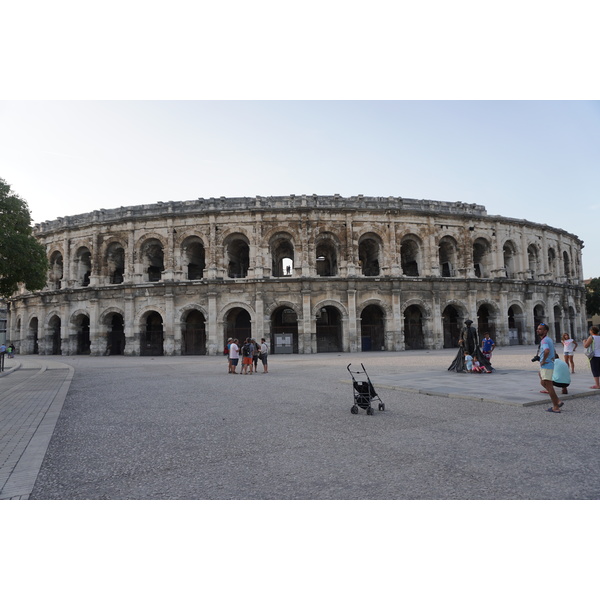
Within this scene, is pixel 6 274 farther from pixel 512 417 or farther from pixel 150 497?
pixel 512 417

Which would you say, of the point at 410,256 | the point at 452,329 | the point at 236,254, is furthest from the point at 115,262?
the point at 452,329

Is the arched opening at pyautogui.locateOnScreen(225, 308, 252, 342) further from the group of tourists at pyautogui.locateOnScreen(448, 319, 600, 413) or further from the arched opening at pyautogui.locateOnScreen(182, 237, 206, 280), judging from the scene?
the group of tourists at pyautogui.locateOnScreen(448, 319, 600, 413)

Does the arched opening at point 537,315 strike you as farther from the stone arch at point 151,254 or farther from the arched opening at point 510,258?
the stone arch at point 151,254

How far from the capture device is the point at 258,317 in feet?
83.3

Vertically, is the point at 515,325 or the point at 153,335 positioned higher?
the point at 515,325

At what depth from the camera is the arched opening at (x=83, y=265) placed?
29.3 metres

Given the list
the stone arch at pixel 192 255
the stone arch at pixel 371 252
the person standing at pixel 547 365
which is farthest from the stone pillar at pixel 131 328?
the person standing at pixel 547 365

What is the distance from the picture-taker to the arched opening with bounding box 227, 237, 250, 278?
28577 mm

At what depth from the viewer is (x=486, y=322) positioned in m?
30.3

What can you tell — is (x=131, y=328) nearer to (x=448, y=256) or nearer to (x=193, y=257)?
(x=193, y=257)

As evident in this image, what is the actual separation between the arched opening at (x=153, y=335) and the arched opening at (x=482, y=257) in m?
25.4

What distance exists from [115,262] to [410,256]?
23.0m

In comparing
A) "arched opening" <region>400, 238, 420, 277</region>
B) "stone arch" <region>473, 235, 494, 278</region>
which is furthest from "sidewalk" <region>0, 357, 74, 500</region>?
"stone arch" <region>473, 235, 494, 278</region>

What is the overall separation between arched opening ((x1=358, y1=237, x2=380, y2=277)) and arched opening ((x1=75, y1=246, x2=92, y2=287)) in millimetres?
21632
